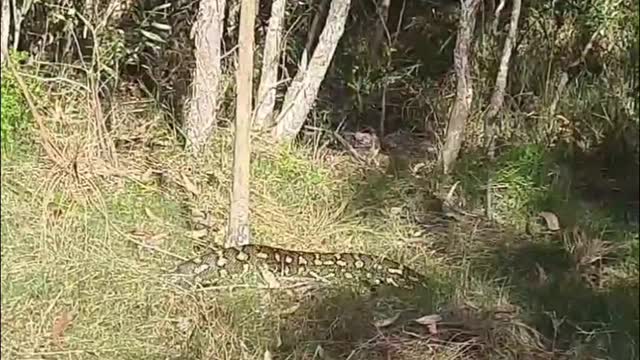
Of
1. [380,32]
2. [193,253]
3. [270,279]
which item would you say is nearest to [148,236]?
[193,253]

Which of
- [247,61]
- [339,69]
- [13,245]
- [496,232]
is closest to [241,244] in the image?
[247,61]

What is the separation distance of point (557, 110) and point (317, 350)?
0.90 metres

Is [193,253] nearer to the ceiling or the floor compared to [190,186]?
nearer to the floor

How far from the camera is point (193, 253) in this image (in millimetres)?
2449


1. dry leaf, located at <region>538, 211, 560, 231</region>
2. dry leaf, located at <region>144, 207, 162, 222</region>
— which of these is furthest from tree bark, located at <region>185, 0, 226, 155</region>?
dry leaf, located at <region>538, 211, 560, 231</region>

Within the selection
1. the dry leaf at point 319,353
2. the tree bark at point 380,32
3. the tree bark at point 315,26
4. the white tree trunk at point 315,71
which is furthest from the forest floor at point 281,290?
the tree bark at point 380,32

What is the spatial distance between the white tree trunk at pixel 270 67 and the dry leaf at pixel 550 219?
3.39 feet

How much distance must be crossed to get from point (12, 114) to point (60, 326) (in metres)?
0.42

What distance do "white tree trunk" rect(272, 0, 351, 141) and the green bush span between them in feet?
4.45

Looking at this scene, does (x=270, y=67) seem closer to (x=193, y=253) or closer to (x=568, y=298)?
(x=193, y=253)

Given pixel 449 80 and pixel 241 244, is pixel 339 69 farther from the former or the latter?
pixel 241 244

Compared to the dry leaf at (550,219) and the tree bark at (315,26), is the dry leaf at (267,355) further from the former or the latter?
the tree bark at (315,26)

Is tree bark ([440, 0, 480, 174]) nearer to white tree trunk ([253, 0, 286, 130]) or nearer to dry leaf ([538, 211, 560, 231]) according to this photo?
white tree trunk ([253, 0, 286, 130])

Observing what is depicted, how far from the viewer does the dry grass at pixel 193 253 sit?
6.10 feet
